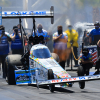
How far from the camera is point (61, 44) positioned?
55.1ft

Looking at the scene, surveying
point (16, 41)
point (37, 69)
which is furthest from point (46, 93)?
point (16, 41)

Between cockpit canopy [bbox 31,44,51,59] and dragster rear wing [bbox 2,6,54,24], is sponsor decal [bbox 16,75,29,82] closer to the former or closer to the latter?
cockpit canopy [bbox 31,44,51,59]

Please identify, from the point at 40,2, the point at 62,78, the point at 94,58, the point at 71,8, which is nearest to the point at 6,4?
the point at 40,2

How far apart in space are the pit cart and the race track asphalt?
230 millimetres

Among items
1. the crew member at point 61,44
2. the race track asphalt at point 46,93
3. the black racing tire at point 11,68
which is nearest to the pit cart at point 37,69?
Result: the black racing tire at point 11,68

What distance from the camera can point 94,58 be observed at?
733 inches

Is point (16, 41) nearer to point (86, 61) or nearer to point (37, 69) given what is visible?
point (86, 61)

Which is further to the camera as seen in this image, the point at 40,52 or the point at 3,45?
the point at 3,45

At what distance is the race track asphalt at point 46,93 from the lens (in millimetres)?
9930

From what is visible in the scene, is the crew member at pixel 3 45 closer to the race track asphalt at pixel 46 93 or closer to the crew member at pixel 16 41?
the crew member at pixel 16 41

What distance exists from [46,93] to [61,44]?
6.20 metres

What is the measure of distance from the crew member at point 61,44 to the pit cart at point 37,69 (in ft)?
9.35

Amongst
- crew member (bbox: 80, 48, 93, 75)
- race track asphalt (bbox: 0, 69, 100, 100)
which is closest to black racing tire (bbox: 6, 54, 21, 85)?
race track asphalt (bbox: 0, 69, 100, 100)

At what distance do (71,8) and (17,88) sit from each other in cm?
1082
